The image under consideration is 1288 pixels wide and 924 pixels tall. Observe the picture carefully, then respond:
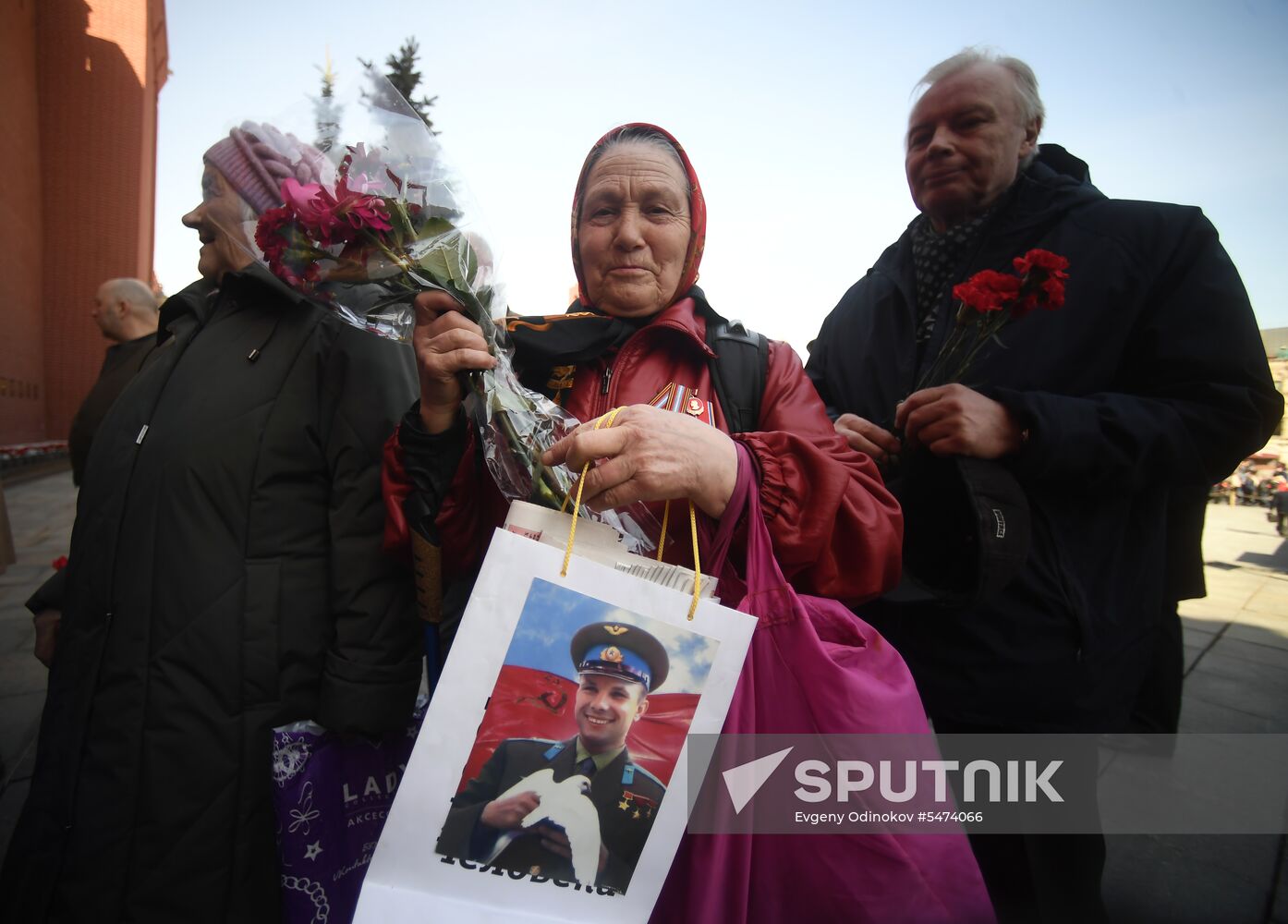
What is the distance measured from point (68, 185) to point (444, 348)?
1836 centimetres

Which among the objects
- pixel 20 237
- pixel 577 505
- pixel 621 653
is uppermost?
pixel 20 237

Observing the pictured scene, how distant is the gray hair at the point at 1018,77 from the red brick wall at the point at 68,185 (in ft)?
52.6

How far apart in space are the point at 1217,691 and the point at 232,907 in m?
5.10

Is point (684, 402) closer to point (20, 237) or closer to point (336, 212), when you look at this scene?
point (336, 212)

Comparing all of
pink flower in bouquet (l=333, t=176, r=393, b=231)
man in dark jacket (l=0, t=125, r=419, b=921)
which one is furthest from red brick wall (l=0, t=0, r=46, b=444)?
pink flower in bouquet (l=333, t=176, r=393, b=231)

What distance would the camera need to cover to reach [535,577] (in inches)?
32.4

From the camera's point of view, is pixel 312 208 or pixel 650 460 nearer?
pixel 650 460

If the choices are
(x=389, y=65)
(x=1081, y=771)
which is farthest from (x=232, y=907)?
(x=389, y=65)

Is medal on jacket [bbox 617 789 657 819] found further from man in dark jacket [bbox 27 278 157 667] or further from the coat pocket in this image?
man in dark jacket [bbox 27 278 157 667]

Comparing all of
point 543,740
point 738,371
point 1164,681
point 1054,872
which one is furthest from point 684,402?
point 1164,681

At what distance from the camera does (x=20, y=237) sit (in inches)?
476

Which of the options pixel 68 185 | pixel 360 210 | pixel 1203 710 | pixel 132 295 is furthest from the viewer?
pixel 68 185

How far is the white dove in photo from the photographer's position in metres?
0.83

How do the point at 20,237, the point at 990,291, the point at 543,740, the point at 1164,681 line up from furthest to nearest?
1. the point at 20,237
2. the point at 1164,681
3. the point at 990,291
4. the point at 543,740
